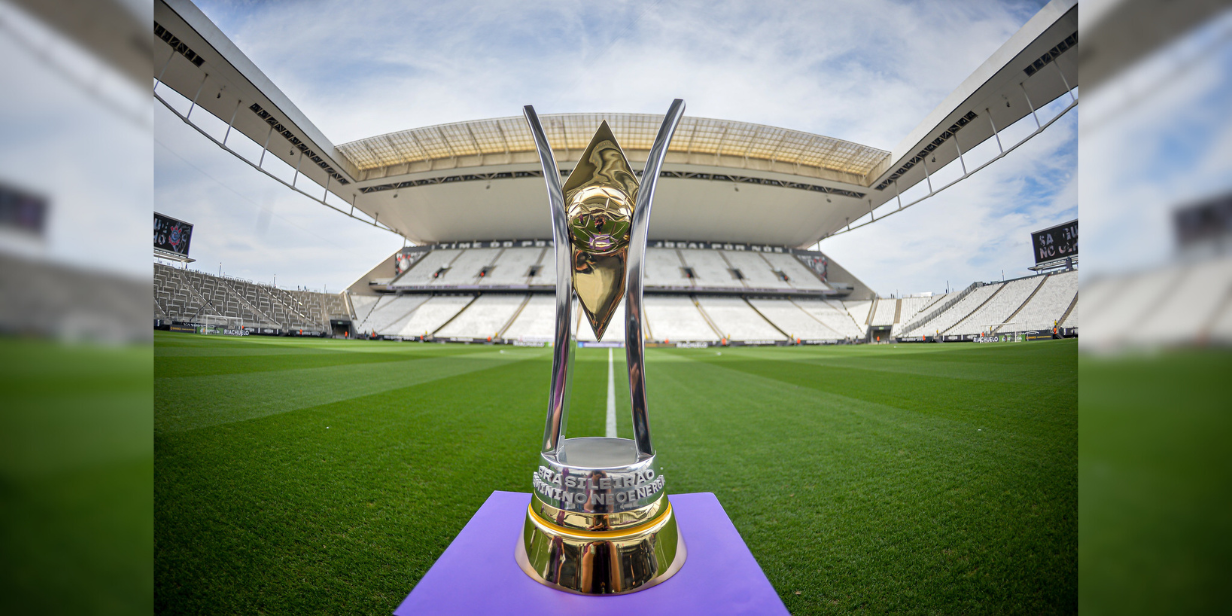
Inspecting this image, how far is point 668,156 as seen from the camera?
66.8 ft

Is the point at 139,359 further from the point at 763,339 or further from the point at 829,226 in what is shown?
the point at 829,226

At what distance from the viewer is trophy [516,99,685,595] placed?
927mm

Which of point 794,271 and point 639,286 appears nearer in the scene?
point 639,286

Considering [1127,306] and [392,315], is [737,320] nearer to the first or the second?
[392,315]

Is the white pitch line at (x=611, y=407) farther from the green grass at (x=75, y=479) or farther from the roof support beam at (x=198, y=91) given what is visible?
the roof support beam at (x=198, y=91)

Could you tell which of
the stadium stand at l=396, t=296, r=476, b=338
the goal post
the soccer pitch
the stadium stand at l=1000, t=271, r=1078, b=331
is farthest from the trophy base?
the stadium stand at l=396, t=296, r=476, b=338

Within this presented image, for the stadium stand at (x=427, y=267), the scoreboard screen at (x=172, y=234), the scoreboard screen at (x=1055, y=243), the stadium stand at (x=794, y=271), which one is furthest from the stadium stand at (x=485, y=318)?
the scoreboard screen at (x=1055, y=243)

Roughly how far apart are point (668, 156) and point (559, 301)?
20953 mm

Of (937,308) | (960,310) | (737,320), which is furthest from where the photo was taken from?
(737,320)

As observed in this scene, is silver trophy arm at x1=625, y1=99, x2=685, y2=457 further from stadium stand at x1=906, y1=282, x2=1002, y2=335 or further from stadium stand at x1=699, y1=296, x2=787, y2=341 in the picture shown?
stadium stand at x1=906, y1=282, x2=1002, y2=335

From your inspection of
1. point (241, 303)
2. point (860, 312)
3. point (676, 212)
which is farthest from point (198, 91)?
point (860, 312)

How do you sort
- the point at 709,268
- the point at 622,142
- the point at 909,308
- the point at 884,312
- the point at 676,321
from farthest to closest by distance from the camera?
the point at 709,268
the point at 884,312
the point at 909,308
the point at 676,321
the point at 622,142

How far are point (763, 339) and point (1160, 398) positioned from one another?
78.5 feet

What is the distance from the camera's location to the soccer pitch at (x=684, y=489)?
108 cm
